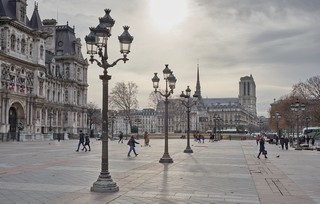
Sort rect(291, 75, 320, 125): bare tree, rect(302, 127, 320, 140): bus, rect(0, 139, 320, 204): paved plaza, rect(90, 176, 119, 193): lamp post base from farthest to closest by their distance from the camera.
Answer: rect(291, 75, 320, 125): bare tree < rect(302, 127, 320, 140): bus < rect(90, 176, 119, 193): lamp post base < rect(0, 139, 320, 204): paved plaza

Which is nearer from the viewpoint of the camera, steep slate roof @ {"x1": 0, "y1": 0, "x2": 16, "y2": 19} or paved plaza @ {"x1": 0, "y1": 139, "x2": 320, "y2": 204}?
paved plaza @ {"x1": 0, "y1": 139, "x2": 320, "y2": 204}

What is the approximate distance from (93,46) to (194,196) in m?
5.76

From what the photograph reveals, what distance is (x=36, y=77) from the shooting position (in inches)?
2896

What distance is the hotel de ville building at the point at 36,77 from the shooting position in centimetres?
6369

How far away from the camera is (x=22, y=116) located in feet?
225

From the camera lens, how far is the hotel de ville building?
6369 cm

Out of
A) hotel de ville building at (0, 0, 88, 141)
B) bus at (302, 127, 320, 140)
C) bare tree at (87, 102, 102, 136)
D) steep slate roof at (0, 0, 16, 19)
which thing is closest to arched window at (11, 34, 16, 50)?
hotel de ville building at (0, 0, 88, 141)

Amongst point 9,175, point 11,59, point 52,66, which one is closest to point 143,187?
point 9,175

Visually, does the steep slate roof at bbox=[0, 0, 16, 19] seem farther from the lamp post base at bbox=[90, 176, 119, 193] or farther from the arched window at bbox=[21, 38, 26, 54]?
the lamp post base at bbox=[90, 176, 119, 193]

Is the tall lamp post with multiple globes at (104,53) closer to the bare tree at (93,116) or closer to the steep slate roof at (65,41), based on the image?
the steep slate roof at (65,41)

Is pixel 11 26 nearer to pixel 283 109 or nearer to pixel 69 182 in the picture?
pixel 69 182

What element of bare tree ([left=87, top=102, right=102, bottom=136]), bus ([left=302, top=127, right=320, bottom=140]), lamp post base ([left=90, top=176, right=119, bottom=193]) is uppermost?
bare tree ([left=87, top=102, right=102, bottom=136])

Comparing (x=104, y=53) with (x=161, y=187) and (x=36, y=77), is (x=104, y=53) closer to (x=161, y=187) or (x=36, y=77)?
(x=161, y=187)

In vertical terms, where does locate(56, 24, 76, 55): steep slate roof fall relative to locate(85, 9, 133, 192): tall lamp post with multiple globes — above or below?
above
